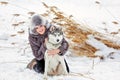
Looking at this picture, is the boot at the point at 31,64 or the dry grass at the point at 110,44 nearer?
the boot at the point at 31,64

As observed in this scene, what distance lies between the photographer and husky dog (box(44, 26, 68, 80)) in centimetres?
320

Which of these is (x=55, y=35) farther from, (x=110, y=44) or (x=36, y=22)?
(x=110, y=44)

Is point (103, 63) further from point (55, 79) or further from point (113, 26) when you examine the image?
point (113, 26)

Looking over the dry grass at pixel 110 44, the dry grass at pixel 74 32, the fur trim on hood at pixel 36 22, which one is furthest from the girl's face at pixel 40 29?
the dry grass at pixel 110 44

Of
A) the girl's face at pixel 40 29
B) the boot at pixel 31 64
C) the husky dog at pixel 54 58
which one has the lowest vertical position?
the boot at pixel 31 64

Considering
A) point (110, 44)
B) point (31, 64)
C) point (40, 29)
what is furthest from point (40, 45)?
point (110, 44)

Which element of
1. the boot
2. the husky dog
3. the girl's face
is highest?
the girl's face

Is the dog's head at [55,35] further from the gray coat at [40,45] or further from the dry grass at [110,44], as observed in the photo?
the dry grass at [110,44]

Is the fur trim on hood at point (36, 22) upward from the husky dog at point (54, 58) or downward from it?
upward

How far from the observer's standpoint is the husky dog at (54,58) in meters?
3.20

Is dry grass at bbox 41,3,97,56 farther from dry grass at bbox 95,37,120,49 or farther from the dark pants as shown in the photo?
the dark pants

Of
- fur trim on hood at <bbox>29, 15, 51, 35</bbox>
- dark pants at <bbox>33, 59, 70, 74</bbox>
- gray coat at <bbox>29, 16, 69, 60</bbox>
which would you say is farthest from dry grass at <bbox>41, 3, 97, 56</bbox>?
fur trim on hood at <bbox>29, 15, 51, 35</bbox>

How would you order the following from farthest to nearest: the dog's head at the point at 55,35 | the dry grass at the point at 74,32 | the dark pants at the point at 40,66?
the dry grass at the point at 74,32 < the dark pants at the point at 40,66 < the dog's head at the point at 55,35

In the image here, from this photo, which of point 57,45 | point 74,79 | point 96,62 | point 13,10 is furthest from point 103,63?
point 13,10
